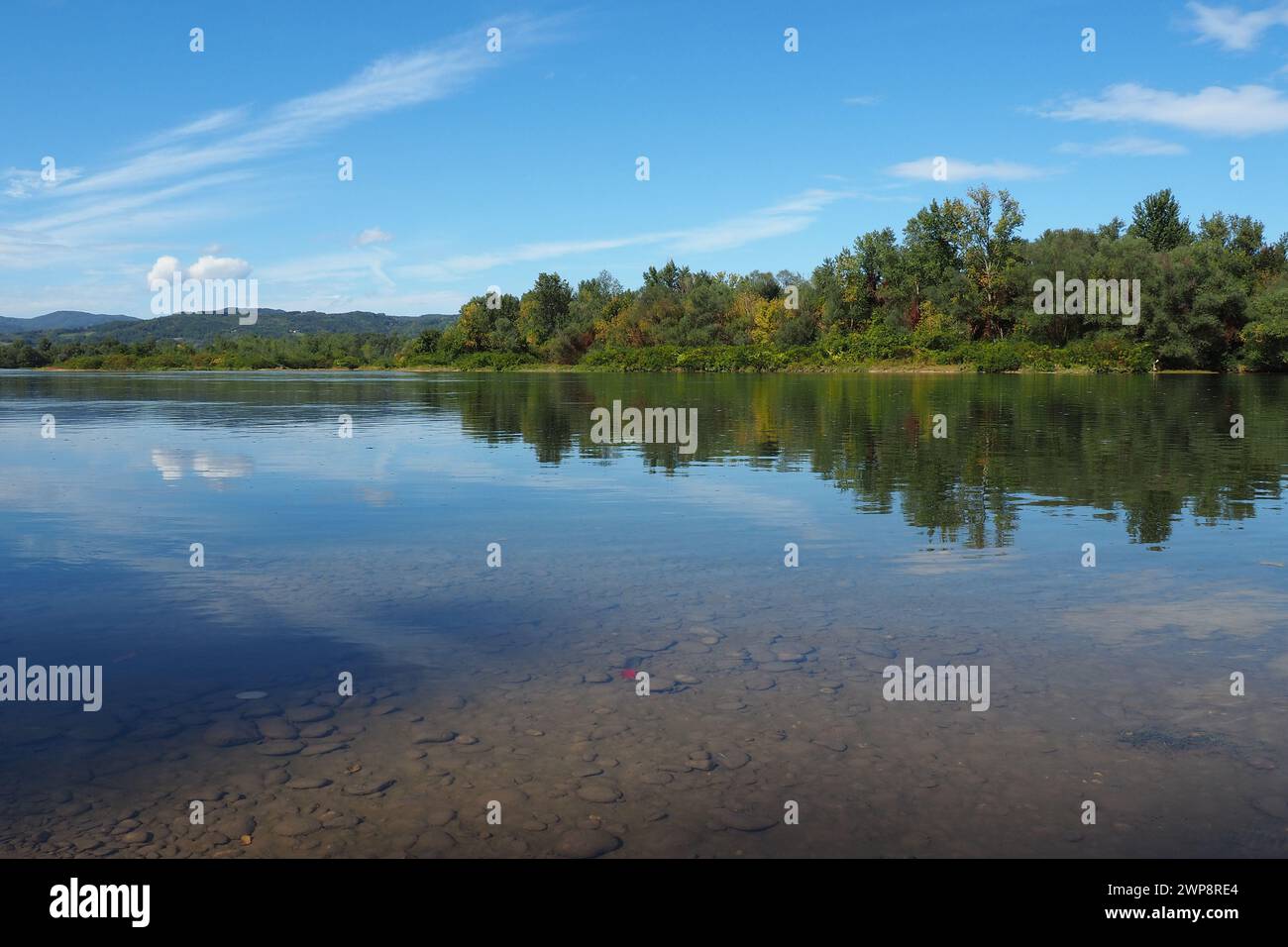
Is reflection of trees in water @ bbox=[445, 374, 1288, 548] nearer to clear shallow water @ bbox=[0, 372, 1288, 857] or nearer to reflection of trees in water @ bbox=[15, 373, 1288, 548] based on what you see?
reflection of trees in water @ bbox=[15, 373, 1288, 548]

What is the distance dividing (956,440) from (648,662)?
24719mm

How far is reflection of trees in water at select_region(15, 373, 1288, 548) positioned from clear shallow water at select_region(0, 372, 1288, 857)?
0.32m

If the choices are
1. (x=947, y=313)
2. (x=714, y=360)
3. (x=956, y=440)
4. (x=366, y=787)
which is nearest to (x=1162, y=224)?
(x=947, y=313)

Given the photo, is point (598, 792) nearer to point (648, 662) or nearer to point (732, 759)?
point (732, 759)

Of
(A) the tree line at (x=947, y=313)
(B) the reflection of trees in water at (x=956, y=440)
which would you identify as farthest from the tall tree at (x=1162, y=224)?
(B) the reflection of trees in water at (x=956, y=440)

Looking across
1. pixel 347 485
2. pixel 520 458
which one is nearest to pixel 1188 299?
pixel 520 458

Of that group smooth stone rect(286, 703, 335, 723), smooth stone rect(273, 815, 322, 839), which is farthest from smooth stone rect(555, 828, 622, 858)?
smooth stone rect(286, 703, 335, 723)

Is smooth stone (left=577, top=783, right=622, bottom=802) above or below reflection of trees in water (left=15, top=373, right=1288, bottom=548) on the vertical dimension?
below

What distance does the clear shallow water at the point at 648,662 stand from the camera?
6297 mm

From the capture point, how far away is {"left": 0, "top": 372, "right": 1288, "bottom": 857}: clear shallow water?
20.7ft

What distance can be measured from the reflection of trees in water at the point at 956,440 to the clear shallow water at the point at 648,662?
12.4 inches

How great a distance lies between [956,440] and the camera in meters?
31.9

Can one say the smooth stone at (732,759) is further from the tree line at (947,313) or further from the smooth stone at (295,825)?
the tree line at (947,313)

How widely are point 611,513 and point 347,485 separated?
716 cm
